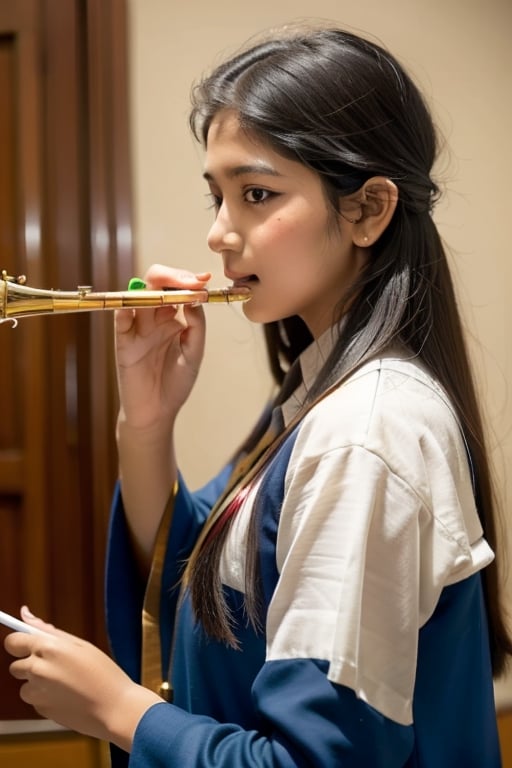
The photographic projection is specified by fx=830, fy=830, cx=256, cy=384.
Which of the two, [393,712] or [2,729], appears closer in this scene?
[393,712]

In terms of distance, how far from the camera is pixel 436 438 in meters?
0.68

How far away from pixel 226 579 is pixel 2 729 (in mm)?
961

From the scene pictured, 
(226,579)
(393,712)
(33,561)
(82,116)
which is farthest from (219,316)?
(393,712)

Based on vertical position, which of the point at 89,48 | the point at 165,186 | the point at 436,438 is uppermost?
the point at 89,48

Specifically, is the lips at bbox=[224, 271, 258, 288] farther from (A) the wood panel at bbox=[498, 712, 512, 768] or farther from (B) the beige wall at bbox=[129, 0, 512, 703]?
(A) the wood panel at bbox=[498, 712, 512, 768]

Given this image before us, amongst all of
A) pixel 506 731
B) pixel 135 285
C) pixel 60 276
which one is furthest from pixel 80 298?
pixel 506 731

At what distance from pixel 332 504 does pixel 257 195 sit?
319 millimetres

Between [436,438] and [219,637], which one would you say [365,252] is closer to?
[436,438]

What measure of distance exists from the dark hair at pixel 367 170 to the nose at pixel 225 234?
0.08 metres

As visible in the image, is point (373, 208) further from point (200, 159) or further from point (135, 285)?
point (200, 159)

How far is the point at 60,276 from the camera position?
4.78 feet

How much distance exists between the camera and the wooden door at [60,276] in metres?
1.44

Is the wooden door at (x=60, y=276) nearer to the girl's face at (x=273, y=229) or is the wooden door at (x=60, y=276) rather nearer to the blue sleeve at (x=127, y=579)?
the blue sleeve at (x=127, y=579)

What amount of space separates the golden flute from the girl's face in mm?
35
